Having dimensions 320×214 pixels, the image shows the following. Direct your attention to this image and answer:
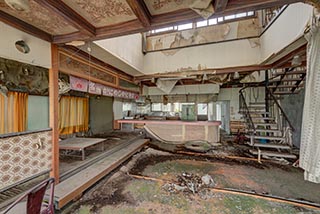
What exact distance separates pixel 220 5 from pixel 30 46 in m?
2.60

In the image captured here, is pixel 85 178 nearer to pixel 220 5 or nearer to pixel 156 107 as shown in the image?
pixel 220 5

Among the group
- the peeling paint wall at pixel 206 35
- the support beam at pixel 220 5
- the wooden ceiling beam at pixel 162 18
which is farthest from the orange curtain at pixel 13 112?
the support beam at pixel 220 5

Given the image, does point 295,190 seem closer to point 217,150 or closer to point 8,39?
point 217,150

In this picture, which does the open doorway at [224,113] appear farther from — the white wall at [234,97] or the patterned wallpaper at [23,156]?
the patterned wallpaper at [23,156]

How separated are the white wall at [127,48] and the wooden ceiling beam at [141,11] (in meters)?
1.38

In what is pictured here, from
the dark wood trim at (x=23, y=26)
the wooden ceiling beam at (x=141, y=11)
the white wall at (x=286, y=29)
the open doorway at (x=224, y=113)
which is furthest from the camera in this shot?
the open doorway at (x=224, y=113)

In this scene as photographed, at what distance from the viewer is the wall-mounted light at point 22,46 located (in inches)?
78.4

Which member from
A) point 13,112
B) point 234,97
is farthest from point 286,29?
point 13,112

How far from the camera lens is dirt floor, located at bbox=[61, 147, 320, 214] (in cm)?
220

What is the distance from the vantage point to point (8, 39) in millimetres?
1888

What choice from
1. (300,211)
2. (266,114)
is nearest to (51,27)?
(300,211)

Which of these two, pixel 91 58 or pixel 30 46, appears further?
pixel 91 58

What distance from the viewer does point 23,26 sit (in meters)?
1.98

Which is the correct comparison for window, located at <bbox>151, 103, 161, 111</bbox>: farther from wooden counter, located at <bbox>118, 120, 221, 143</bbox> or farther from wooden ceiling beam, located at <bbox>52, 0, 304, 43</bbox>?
wooden ceiling beam, located at <bbox>52, 0, 304, 43</bbox>
